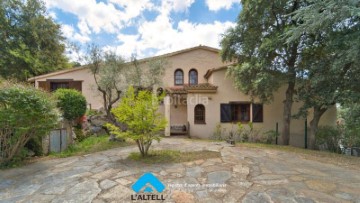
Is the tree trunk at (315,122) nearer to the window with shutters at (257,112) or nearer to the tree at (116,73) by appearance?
the window with shutters at (257,112)

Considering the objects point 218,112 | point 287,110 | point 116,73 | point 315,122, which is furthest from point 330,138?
point 116,73

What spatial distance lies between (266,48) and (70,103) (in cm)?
1018

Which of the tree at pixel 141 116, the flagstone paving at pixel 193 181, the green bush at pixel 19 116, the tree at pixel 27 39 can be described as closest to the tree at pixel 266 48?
the flagstone paving at pixel 193 181

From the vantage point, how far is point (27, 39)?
60.3ft

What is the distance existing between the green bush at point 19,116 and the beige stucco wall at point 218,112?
335 inches

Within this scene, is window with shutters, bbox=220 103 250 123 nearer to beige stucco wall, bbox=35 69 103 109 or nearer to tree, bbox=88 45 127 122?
tree, bbox=88 45 127 122

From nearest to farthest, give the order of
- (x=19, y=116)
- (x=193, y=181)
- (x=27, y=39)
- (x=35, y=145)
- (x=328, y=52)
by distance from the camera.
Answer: (x=193, y=181)
(x=19, y=116)
(x=35, y=145)
(x=328, y=52)
(x=27, y=39)

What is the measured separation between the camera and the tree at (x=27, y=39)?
670 inches

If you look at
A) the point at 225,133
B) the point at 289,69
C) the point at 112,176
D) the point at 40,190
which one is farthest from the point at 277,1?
the point at 40,190

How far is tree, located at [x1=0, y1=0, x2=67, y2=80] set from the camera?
55.8 feet

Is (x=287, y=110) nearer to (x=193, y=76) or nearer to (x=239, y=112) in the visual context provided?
(x=239, y=112)

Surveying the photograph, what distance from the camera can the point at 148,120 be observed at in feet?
20.8

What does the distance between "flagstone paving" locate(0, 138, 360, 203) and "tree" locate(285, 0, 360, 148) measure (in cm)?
388

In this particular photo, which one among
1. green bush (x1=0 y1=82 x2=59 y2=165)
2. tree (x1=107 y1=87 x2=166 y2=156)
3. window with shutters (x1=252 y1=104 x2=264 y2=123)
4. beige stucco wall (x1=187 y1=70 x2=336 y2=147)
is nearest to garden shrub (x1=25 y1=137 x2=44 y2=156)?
green bush (x1=0 y1=82 x2=59 y2=165)
